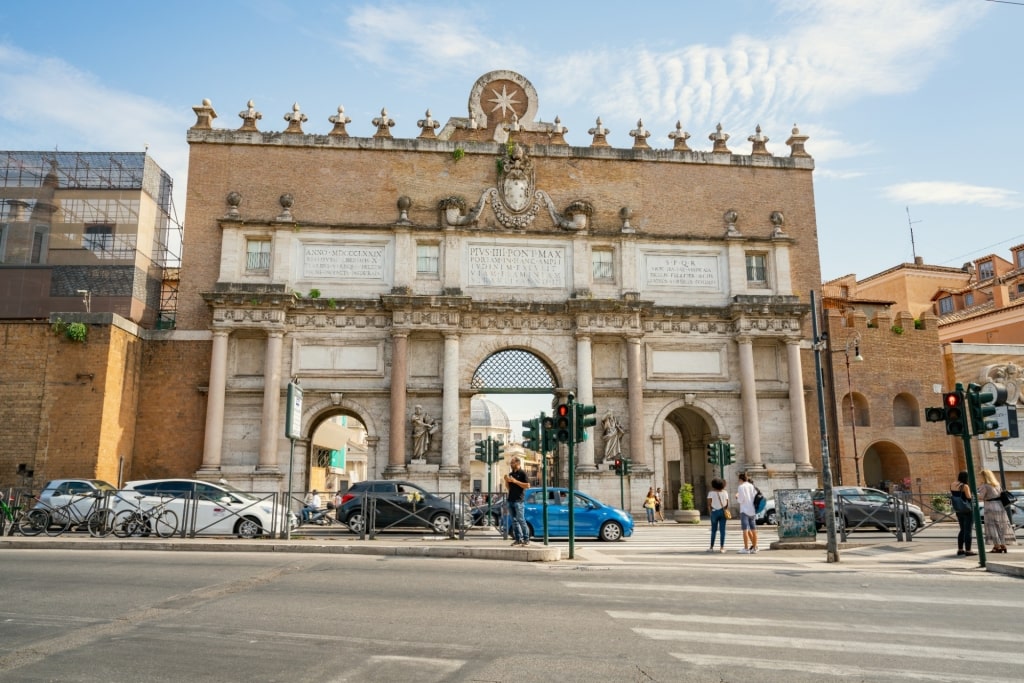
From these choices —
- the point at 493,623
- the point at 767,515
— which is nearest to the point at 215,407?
the point at 767,515

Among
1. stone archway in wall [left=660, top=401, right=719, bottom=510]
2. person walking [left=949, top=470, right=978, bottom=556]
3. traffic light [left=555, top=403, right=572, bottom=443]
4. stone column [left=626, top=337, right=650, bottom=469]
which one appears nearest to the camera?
person walking [left=949, top=470, right=978, bottom=556]

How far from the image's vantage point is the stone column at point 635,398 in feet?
89.5

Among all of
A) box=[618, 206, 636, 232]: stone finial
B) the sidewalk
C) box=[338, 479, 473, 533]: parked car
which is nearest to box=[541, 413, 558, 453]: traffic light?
the sidewalk

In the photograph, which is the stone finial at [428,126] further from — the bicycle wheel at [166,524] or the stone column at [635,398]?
the bicycle wheel at [166,524]

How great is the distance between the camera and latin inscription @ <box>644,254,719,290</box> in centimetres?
2936

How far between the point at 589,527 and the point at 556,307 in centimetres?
1075

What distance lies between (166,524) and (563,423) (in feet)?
28.3

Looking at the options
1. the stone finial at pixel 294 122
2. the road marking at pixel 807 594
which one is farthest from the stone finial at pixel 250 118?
the road marking at pixel 807 594

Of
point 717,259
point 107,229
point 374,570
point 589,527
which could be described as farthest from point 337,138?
point 374,570

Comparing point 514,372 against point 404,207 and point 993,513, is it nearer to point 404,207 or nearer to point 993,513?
point 404,207

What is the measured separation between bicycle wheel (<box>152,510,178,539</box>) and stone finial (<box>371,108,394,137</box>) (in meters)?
17.0

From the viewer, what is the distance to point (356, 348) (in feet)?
90.3

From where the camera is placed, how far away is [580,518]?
61.9 ft

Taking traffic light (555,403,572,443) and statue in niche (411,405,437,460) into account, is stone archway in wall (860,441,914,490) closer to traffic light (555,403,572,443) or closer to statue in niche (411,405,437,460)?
statue in niche (411,405,437,460)
